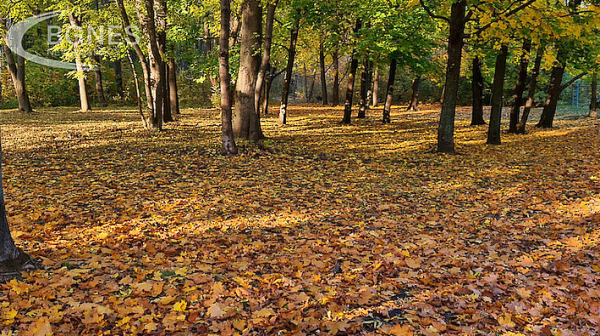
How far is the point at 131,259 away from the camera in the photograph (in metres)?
4.68

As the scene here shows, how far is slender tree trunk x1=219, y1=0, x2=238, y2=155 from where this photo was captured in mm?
9305

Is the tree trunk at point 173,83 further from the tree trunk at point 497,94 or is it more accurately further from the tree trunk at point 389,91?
the tree trunk at point 497,94

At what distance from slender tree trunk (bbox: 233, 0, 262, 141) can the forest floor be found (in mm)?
1153

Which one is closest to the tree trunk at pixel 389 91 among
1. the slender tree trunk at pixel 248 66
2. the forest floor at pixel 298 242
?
the forest floor at pixel 298 242

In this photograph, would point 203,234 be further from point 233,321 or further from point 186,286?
point 233,321

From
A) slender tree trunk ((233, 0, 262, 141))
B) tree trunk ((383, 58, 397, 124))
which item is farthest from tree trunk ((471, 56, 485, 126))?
slender tree trunk ((233, 0, 262, 141))

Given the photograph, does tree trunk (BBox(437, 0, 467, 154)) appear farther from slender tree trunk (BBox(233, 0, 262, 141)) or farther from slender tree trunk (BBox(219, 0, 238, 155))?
slender tree trunk (BBox(219, 0, 238, 155))

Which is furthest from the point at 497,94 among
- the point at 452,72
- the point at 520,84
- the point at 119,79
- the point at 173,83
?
the point at 119,79

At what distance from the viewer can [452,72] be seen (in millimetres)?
11203

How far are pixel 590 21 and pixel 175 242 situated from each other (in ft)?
33.3

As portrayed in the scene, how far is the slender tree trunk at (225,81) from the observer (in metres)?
9.30

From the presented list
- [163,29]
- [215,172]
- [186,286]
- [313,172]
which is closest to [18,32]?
[163,29]

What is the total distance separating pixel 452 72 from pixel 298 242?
825cm

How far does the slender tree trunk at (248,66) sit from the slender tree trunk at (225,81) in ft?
4.14
